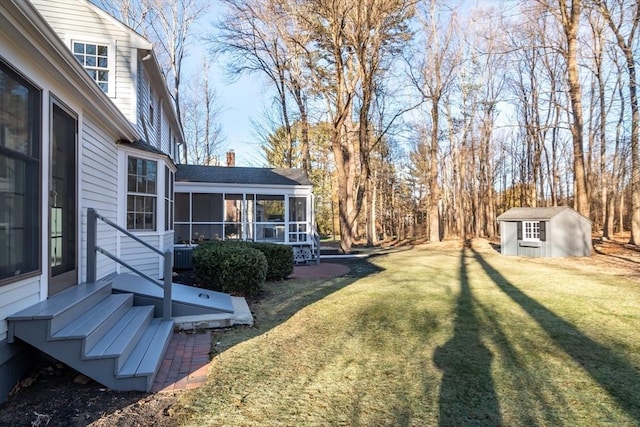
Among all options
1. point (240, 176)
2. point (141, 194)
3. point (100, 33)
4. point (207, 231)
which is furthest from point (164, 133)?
point (141, 194)

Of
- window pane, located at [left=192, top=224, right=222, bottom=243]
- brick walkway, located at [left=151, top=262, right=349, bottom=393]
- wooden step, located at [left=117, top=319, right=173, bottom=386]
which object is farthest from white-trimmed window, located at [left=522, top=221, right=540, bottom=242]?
wooden step, located at [left=117, top=319, right=173, bottom=386]

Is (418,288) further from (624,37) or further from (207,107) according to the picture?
(207,107)

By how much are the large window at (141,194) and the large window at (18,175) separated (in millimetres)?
4116

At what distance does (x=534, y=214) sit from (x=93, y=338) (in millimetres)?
16599

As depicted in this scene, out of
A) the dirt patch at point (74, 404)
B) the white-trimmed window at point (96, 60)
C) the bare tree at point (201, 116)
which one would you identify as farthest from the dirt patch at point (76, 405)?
the bare tree at point (201, 116)

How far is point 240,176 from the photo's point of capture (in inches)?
571

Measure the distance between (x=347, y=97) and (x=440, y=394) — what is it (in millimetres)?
15897

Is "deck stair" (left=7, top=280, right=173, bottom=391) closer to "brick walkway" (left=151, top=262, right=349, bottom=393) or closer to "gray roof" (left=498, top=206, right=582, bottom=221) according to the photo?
"brick walkway" (left=151, top=262, right=349, bottom=393)

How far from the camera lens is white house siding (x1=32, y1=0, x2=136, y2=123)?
8508 mm

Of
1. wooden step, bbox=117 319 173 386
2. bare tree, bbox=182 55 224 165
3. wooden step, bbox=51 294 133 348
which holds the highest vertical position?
bare tree, bbox=182 55 224 165

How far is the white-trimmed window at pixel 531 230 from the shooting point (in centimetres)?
1592

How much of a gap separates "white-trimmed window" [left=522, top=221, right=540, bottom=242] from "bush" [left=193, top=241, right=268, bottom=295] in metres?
12.8

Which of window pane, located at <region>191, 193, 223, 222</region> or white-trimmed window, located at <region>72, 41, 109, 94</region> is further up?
white-trimmed window, located at <region>72, 41, 109, 94</region>

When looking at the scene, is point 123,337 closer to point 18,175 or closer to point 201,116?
point 18,175
